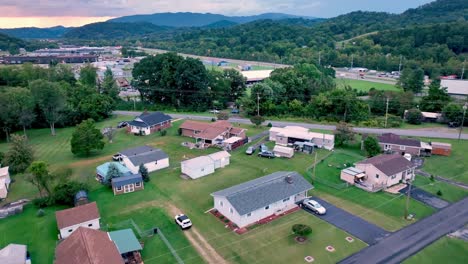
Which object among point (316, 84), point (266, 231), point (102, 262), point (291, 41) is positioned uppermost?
point (291, 41)

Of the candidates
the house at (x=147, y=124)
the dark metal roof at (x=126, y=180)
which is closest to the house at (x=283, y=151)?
the dark metal roof at (x=126, y=180)

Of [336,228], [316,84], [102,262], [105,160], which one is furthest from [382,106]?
[102,262]

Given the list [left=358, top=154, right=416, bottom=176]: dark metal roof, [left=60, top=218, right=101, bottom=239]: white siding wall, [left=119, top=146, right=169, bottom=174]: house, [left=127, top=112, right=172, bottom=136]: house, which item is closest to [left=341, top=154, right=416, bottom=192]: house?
[left=358, top=154, right=416, bottom=176]: dark metal roof

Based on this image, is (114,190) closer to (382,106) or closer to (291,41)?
(382,106)

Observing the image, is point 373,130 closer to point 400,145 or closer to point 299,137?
point 400,145

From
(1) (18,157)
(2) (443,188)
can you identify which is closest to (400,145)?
(2) (443,188)

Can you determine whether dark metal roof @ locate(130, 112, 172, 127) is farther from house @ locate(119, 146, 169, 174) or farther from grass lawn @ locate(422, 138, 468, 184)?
grass lawn @ locate(422, 138, 468, 184)

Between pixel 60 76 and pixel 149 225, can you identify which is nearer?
pixel 149 225
